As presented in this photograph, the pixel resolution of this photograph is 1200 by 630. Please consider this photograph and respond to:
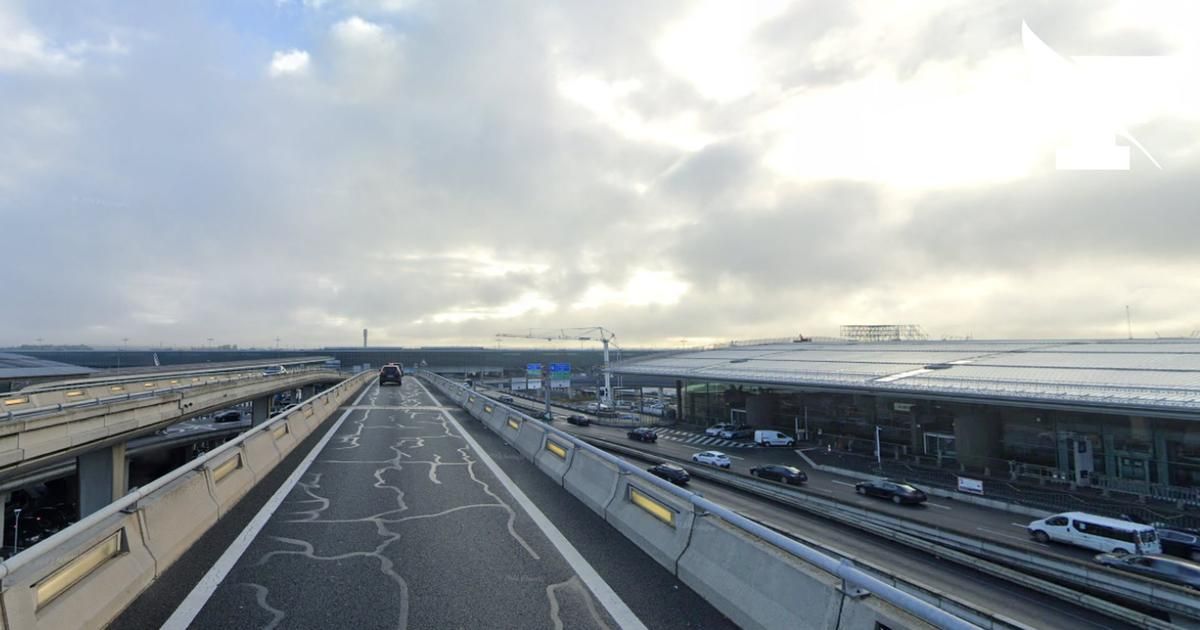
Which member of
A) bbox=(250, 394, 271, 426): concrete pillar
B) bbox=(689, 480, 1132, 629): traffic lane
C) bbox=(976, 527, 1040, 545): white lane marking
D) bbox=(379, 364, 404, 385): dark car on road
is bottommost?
bbox=(976, 527, 1040, 545): white lane marking

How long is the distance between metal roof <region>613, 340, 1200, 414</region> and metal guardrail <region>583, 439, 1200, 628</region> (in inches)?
697

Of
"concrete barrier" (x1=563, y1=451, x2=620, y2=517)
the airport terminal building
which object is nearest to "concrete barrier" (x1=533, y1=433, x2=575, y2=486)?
"concrete barrier" (x1=563, y1=451, x2=620, y2=517)

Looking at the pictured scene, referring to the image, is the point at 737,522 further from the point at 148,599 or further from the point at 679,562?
the point at 148,599

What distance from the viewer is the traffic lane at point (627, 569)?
517 centimetres

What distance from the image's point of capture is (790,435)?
5788 cm

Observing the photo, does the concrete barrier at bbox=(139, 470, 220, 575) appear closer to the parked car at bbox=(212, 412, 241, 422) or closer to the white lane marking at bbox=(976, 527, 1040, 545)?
the white lane marking at bbox=(976, 527, 1040, 545)

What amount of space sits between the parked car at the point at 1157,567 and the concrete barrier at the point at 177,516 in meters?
22.5

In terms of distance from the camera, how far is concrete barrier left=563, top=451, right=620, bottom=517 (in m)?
9.15

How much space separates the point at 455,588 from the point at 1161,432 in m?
41.9

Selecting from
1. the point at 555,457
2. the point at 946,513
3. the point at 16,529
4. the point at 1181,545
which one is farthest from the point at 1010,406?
the point at 16,529

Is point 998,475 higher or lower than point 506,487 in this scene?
lower

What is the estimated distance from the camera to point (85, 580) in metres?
4.87

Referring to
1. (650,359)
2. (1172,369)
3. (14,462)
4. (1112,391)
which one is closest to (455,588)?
(14,462)

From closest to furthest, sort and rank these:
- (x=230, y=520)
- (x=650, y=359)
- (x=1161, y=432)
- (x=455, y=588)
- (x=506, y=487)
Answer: (x=455, y=588) → (x=230, y=520) → (x=506, y=487) → (x=1161, y=432) → (x=650, y=359)
